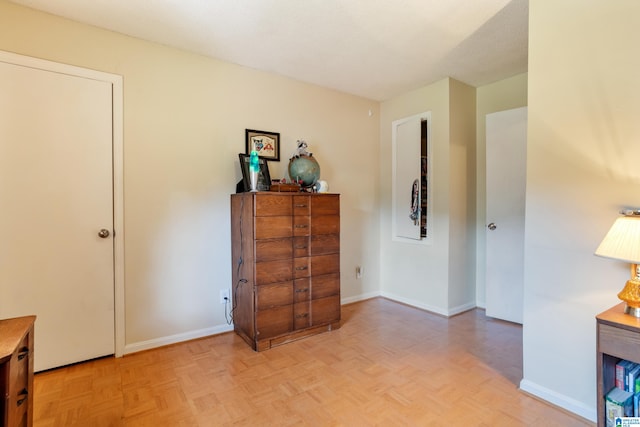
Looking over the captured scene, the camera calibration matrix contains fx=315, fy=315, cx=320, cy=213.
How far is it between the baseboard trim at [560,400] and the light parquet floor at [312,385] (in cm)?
4

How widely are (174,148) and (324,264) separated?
5.10 ft

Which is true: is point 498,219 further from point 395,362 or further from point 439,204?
point 395,362

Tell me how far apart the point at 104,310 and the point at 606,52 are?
3.37m

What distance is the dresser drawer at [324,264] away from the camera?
8.79 feet

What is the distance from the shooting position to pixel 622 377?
4.66ft

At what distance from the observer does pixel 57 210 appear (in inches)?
83.2

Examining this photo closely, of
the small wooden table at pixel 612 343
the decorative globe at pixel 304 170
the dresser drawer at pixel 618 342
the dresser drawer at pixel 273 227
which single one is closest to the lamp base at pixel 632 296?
the small wooden table at pixel 612 343

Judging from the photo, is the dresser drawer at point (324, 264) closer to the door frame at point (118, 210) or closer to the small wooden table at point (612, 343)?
the door frame at point (118, 210)

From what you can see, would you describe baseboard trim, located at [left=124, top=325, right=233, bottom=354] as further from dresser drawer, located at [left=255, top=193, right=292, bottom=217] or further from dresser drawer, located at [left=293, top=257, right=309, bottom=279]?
dresser drawer, located at [left=255, top=193, right=292, bottom=217]

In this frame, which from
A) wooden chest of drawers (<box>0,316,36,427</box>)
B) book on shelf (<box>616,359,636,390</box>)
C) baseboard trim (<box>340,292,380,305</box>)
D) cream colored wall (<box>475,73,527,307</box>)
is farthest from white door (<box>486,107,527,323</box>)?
wooden chest of drawers (<box>0,316,36,427</box>)

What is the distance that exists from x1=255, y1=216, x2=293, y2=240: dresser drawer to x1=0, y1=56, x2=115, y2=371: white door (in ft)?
3.48

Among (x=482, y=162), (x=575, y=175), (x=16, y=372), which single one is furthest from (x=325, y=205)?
(x=16, y=372)

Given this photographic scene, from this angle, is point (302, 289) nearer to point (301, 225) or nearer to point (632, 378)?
point (301, 225)

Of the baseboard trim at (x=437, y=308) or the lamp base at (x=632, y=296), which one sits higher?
the lamp base at (x=632, y=296)
